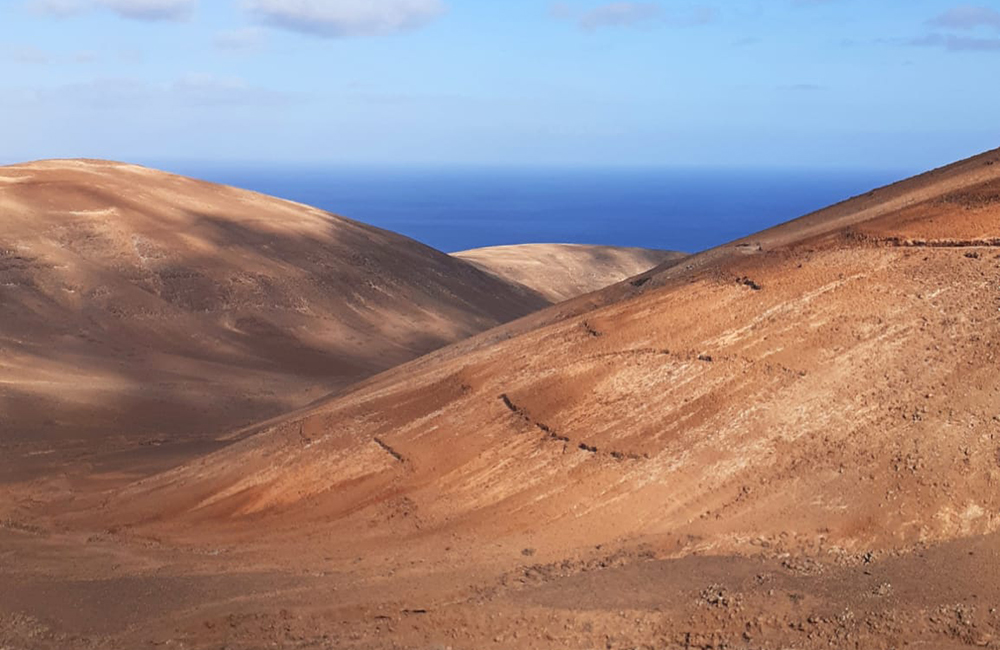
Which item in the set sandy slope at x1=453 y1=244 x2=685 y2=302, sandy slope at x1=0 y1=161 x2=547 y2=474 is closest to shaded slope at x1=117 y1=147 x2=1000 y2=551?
sandy slope at x1=0 y1=161 x2=547 y2=474

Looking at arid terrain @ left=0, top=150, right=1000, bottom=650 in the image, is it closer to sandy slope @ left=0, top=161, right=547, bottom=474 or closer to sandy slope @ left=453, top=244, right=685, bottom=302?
sandy slope @ left=0, top=161, right=547, bottom=474

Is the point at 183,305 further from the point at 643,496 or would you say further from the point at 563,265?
the point at 563,265

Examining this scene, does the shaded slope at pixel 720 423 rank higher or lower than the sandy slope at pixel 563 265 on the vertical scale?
lower

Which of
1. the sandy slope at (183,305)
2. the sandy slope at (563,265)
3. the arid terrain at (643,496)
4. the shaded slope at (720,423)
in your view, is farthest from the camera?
the sandy slope at (563,265)

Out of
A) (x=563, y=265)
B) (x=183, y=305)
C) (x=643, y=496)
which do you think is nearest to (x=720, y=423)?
(x=643, y=496)

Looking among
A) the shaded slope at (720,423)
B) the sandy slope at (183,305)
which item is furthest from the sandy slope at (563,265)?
the shaded slope at (720,423)

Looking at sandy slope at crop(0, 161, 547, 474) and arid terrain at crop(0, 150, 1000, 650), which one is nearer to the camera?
arid terrain at crop(0, 150, 1000, 650)

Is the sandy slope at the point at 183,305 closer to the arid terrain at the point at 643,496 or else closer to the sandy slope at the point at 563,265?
the sandy slope at the point at 563,265

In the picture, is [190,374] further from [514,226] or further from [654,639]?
[514,226]
